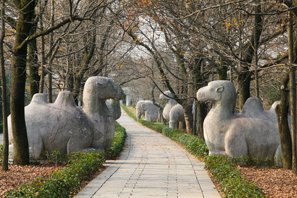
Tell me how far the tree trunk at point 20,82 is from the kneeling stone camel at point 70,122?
44.7 inches

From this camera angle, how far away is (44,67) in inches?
621

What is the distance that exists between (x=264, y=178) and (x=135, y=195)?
3666mm

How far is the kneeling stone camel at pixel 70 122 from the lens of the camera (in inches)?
591

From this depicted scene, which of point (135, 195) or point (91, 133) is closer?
point (135, 195)

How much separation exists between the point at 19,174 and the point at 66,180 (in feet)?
9.35

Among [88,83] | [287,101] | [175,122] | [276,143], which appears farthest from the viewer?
[175,122]

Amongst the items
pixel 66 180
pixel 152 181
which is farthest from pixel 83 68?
pixel 66 180

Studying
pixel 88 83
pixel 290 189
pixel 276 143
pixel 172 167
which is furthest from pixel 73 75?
pixel 290 189

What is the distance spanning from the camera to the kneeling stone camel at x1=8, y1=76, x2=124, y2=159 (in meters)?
15.0

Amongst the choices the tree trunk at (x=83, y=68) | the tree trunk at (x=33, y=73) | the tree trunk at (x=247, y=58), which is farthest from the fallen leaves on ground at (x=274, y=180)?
the tree trunk at (x=83, y=68)

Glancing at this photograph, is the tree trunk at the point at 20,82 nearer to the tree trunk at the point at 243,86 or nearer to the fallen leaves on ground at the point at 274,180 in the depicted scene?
the fallen leaves on ground at the point at 274,180

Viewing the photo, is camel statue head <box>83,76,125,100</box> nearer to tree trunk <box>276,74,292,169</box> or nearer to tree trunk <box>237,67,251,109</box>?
tree trunk <box>237,67,251,109</box>

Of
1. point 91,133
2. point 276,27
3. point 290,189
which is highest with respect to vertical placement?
point 276,27

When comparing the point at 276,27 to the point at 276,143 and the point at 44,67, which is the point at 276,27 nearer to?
the point at 276,143
